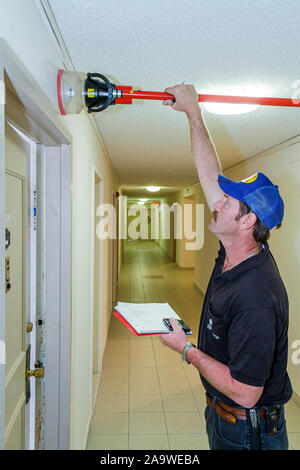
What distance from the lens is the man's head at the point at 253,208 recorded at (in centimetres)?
124

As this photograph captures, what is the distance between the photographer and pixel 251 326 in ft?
3.48

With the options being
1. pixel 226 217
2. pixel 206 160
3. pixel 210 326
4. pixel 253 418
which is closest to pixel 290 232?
pixel 206 160

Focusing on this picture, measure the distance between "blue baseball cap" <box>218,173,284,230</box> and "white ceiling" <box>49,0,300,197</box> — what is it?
569 millimetres

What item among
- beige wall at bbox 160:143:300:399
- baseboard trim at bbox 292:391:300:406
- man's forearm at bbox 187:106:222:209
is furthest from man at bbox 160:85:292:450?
baseboard trim at bbox 292:391:300:406

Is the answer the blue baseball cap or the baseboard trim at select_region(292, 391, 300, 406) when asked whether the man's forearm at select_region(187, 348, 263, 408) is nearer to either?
the blue baseball cap

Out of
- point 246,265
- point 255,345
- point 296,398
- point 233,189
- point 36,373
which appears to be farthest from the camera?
point 296,398

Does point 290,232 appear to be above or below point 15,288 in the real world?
above

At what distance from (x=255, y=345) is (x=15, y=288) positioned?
3.31 ft

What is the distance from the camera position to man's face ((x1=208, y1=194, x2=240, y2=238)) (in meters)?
1.31

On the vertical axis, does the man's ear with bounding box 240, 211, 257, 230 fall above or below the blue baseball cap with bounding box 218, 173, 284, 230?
below

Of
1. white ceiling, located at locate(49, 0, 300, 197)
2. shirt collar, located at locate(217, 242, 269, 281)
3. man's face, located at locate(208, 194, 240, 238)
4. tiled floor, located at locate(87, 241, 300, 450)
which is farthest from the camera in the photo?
tiled floor, located at locate(87, 241, 300, 450)

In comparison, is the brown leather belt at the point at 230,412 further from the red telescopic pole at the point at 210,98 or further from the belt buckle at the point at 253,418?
the red telescopic pole at the point at 210,98

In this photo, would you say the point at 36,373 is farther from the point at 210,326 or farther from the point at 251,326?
the point at 251,326
